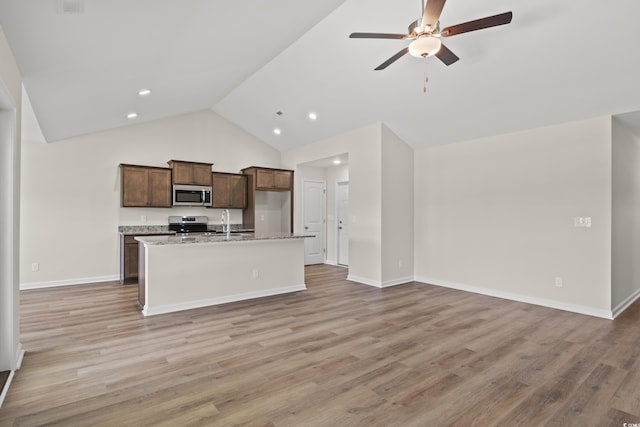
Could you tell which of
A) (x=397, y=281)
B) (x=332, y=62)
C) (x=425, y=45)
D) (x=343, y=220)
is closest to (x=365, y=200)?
(x=397, y=281)

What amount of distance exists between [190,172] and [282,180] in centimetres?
204

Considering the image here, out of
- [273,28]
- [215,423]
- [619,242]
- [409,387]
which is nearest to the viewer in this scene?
[215,423]

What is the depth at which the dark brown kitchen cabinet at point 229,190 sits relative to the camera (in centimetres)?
716

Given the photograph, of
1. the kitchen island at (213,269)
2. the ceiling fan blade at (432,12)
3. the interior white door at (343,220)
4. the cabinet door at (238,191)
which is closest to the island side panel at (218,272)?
the kitchen island at (213,269)

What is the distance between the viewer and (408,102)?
4934 mm

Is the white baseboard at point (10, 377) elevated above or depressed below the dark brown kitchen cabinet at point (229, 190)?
below

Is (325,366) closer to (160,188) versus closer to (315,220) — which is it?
(160,188)

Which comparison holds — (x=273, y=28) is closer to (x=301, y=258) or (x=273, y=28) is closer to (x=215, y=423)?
(x=301, y=258)

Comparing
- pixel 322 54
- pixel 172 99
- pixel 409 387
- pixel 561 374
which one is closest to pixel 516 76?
pixel 322 54

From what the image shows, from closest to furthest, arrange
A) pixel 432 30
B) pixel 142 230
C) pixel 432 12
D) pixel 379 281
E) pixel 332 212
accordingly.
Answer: pixel 432 12
pixel 432 30
pixel 379 281
pixel 142 230
pixel 332 212

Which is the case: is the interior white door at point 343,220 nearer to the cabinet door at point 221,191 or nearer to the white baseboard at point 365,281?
the white baseboard at point 365,281

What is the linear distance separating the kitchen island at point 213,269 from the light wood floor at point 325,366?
269 mm

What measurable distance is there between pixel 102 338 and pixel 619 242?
626 centimetres

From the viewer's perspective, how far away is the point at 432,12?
2.51 meters
